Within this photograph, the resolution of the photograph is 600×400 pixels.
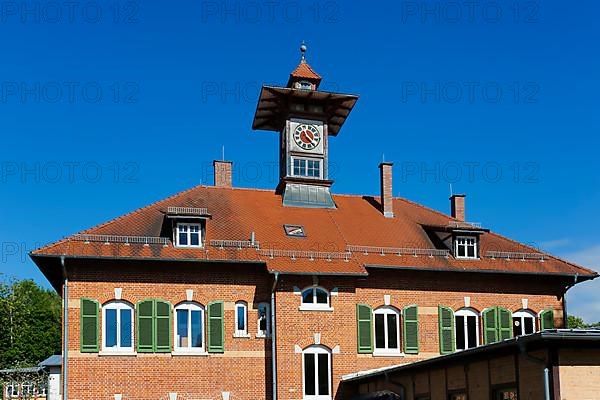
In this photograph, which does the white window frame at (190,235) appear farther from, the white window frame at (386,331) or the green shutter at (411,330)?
the green shutter at (411,330)

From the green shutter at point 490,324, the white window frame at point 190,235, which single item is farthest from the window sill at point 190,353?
the green shutter at point 490,324

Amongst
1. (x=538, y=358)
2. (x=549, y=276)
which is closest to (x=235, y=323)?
(x=549, y=276)

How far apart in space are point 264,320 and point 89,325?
210 inches

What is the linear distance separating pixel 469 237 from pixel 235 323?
28.4 ft

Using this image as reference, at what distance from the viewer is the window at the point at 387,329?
89.9ft

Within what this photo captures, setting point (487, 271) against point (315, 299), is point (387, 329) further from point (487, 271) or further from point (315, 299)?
point (487, 271)

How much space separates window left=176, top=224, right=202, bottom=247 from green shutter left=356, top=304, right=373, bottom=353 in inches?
216

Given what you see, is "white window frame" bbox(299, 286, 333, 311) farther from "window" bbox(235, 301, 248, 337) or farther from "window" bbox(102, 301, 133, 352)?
"window" bbox(102, 301, 133, 352)

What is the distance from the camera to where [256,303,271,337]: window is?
86.9 ft

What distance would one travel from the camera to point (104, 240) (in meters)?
25.9

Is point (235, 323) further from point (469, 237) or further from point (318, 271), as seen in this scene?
point (469, 237)

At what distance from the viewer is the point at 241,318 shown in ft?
86.9

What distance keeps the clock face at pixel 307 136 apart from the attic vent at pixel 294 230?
4.20 metres

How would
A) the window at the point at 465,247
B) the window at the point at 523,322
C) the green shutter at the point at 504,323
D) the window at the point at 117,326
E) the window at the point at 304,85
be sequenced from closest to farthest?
the window at the point at 117,326 → the green shutter at the point at 504,323 → the window at the point at 523,322 → the window at the point at 465,247 → the window at the point at 304,85
